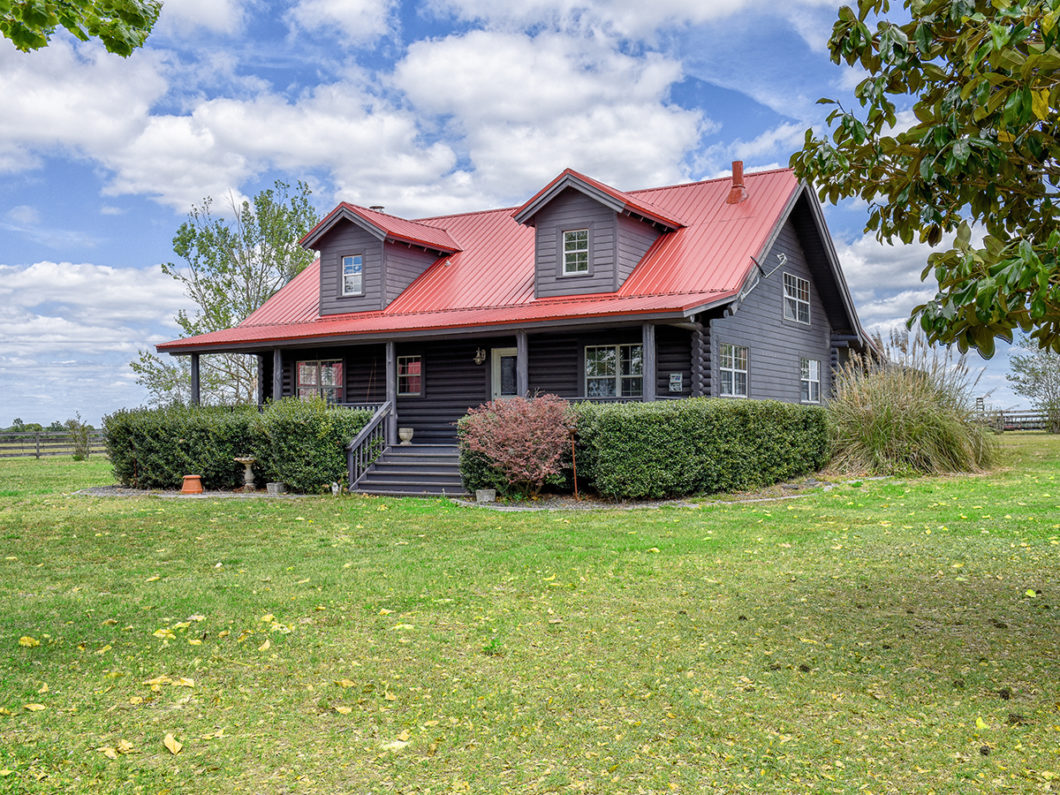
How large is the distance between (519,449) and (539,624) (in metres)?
7.83

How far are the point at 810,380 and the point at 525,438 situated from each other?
12.6 m

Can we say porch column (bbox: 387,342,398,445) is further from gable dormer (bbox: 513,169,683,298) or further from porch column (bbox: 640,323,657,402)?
porch column (bbox: 640,323,657,402)

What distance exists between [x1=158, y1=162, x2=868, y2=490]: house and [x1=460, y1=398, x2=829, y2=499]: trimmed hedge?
67.0 inches

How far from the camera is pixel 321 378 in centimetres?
2238

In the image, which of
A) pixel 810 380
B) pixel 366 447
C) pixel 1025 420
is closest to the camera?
pixel 366 447

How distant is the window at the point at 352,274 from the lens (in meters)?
21.7

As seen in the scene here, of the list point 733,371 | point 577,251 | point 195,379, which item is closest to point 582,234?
point 577,251

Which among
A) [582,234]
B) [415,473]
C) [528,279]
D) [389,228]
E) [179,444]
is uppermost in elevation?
[389,228]

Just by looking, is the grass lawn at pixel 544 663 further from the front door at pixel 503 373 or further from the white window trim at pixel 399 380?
the white window trim at pixel 399 380

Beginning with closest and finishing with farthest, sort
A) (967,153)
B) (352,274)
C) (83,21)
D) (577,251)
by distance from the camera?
(967,153)
(83,21)
(577,251)
(352,274)

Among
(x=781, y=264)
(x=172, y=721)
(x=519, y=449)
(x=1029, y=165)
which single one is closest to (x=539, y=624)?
(x=172, y=721)

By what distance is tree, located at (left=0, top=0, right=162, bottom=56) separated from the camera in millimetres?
6875

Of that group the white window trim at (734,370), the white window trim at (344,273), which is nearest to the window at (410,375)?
the white window trim at (344,273)

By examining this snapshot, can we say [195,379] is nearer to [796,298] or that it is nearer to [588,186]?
[588,186]
